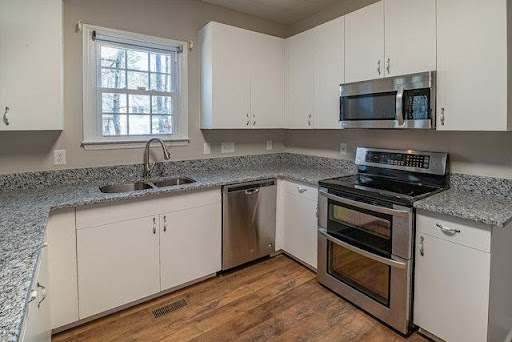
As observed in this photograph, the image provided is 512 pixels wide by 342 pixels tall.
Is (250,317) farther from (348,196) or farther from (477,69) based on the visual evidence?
(477,69)

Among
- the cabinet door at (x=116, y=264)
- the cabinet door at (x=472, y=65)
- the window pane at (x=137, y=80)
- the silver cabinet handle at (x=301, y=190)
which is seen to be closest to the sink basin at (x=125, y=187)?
the cabinet door at (x=116, y=264)

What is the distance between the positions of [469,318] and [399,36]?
5.94 ft

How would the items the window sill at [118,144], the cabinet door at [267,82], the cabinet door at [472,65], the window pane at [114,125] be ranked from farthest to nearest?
the cabinet door at [267,82] → the window pane at [114,125] → the window sill at [118,144] → the cabinet door at [472,65]

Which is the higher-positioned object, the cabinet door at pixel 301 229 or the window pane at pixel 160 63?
the window pane at pixel 160 63

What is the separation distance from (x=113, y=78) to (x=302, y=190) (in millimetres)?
1870

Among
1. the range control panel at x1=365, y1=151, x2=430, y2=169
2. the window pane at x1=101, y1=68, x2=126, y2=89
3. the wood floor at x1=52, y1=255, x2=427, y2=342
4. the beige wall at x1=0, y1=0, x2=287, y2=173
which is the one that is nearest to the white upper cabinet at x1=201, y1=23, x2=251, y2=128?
the beige wall at x1=0, y1=0, x2=287, y2=173

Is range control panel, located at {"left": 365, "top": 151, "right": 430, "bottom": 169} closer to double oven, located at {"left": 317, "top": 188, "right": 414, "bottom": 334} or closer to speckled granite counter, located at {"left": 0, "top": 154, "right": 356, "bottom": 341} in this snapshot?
speckled granite counter, located at {"left": 0, "top": 154, "right": 356, "bottom": 341}

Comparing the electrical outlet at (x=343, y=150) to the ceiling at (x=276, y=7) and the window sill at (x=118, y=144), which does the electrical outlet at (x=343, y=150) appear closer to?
the ceiling at (x=276, y=7)

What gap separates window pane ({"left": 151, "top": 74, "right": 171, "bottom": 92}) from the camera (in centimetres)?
273

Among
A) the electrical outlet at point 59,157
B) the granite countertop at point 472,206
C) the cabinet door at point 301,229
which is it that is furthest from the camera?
the cabinet door at point 301,229

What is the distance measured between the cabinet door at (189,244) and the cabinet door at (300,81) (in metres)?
1.22

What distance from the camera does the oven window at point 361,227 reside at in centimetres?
196

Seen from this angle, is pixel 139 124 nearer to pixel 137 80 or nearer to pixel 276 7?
pixel 137 80

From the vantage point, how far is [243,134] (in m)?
3.31
